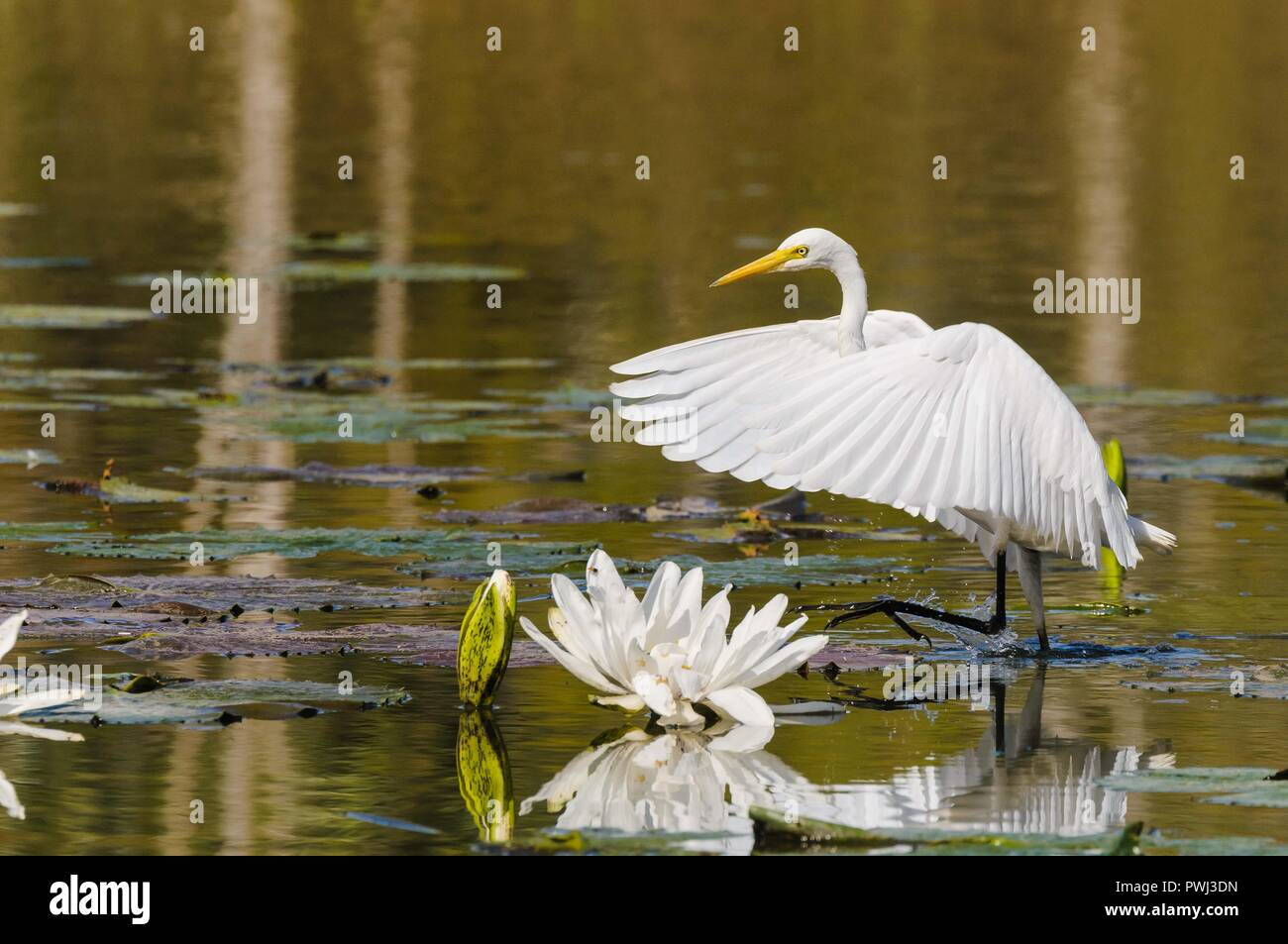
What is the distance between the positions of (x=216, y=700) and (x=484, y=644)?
76cm

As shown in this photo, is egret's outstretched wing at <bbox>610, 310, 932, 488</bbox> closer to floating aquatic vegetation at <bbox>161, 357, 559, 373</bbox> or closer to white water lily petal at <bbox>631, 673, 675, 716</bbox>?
white water lily petal at <bbox>631, 673, 675, 716</bbox>

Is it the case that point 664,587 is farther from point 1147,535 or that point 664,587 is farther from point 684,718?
point 1147,535

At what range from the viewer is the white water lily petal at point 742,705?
672 cm

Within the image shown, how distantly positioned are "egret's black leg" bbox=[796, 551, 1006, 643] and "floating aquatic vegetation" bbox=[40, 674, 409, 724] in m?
1.56

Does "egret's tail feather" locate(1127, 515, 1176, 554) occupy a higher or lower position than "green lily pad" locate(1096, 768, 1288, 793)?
higher

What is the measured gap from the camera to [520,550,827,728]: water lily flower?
674 cm

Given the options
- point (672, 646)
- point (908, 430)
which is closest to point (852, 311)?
point (908, 430)

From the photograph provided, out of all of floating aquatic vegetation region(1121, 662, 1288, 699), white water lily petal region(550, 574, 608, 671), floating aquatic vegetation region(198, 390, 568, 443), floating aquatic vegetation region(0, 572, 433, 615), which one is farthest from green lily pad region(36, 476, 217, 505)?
floating aquatic vegetation region(1121, 662, 1288, 699)

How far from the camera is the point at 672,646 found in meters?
6.89

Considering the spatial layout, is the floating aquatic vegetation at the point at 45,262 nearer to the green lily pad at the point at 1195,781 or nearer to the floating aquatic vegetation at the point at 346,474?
the floating aquatic vegetation at the point at 346,474

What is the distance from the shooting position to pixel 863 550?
9.80 m

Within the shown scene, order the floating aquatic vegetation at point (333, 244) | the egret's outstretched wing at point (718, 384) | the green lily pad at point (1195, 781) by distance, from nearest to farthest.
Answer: the green lily pad at point (1195, 781) < the egret's outstretched wing at point (718, 384) < the floating aquatic vegetation at point (333, 244)

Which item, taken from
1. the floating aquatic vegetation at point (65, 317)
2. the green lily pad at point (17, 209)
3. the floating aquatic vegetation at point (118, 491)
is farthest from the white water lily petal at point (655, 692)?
the green lily pad at point (17, 209)

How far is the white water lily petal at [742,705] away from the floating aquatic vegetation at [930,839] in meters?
1.13
